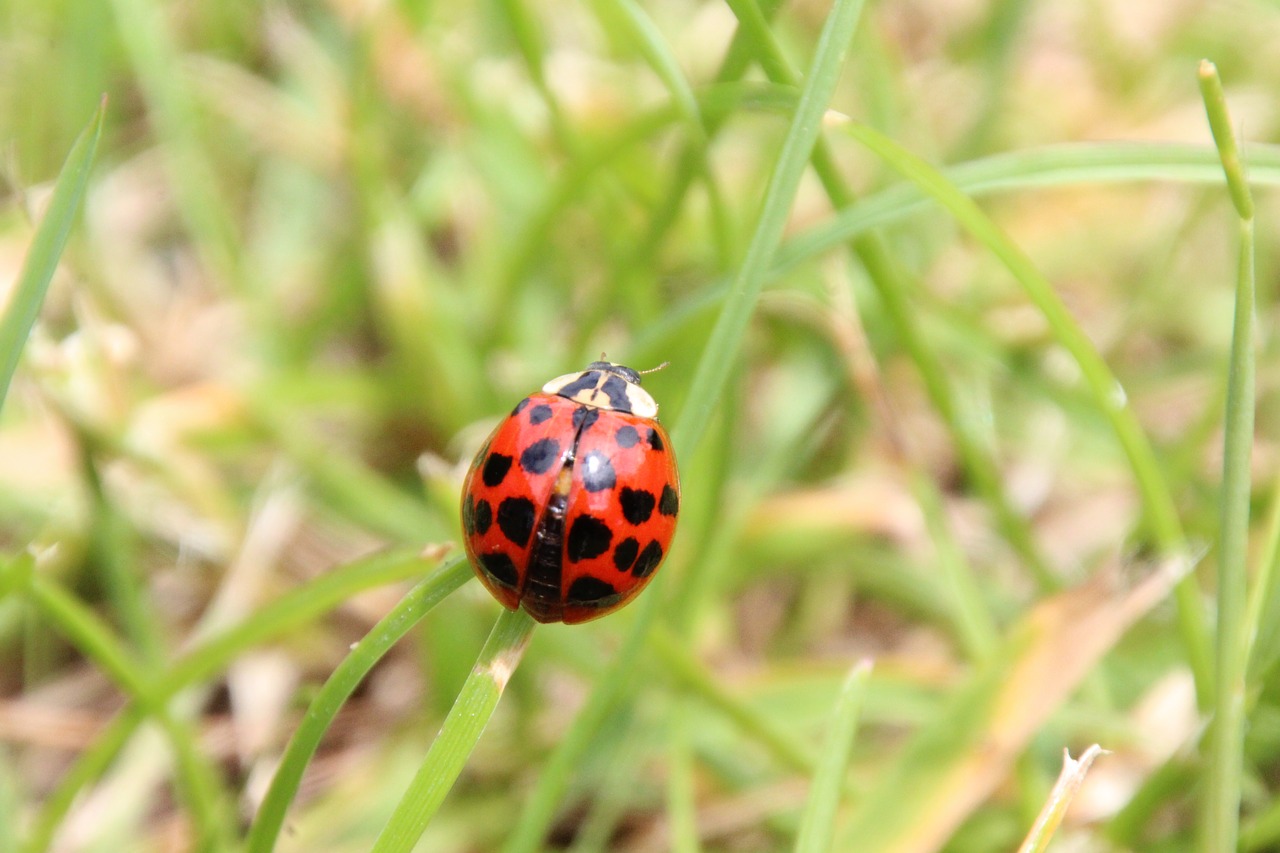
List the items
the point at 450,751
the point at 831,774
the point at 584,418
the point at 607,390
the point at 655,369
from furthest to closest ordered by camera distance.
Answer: the point at 655,369 → the point at 607,390 → the point at 584,418 → the point at 831,774 → the point at 450,751

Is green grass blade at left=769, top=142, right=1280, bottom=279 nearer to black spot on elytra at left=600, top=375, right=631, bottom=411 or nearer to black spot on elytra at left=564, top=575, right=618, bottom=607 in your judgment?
black spot on elytra at left=600, top=375, right=631, bottom=411

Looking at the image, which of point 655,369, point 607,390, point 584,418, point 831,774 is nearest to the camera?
point 831,774

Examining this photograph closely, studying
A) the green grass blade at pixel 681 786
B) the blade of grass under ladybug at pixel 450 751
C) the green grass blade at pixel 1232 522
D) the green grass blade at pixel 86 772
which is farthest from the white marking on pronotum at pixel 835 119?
the green grass blade at pixel 86 772

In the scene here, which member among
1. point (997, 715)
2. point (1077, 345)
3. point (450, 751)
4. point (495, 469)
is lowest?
point (450, 751)

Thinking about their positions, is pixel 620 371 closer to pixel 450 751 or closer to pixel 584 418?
pixel 584 418

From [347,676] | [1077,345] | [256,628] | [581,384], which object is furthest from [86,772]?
[1077,345]

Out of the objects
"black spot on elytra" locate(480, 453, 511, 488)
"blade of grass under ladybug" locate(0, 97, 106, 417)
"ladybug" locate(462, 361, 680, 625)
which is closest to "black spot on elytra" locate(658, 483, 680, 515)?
→ "ladybug" locate(462, 361, 680, 625)
